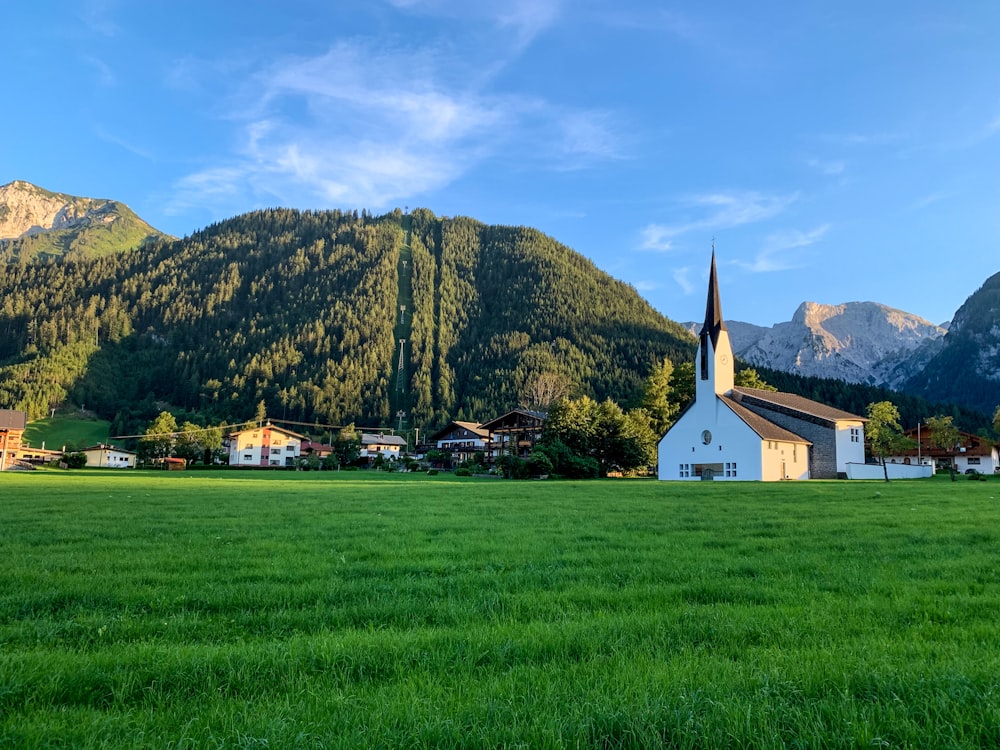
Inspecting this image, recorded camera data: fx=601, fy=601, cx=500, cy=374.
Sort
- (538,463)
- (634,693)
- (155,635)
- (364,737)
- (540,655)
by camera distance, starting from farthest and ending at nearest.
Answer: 1. (538,463)
2. (155,635)
3. (540,655)
4. (634,693)
5. (364,737)

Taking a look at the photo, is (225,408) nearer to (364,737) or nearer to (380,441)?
(380,441)

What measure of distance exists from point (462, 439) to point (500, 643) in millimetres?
119546

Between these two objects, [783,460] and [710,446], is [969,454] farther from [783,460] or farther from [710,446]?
[710,446]

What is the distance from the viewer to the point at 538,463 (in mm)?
56500

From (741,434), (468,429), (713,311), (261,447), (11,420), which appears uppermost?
(713,311)

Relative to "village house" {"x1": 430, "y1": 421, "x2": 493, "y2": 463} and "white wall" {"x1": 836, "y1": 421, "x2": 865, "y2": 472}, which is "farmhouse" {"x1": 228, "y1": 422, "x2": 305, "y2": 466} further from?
"white wall" {"x1": 836, "y1": 421, "x2": 865, "y2": 472}

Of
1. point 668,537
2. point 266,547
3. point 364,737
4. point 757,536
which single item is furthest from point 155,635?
point 757,536

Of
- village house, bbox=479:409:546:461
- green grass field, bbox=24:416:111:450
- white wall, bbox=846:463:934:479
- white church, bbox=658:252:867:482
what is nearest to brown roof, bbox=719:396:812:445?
white church, bbox=658:252:867:482

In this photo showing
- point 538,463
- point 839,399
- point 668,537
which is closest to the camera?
point 668,537

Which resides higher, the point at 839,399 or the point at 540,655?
the point at 839,399

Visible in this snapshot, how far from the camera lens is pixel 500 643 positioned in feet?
15.9

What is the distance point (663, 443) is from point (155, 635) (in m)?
56.6

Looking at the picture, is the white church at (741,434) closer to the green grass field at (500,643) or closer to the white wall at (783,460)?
the white wall at (783,460)

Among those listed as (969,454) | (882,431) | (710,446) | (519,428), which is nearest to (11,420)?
(519,428)
